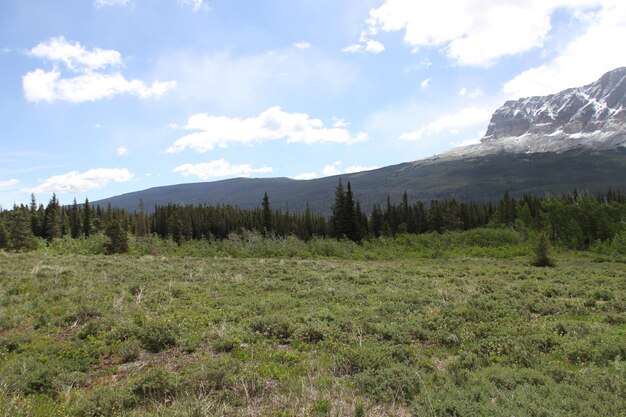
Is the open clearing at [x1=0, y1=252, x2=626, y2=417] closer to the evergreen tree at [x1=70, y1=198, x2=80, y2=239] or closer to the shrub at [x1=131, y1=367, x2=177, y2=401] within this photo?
the shrub at [x1=131, y1=367, x2=177, y2=401]

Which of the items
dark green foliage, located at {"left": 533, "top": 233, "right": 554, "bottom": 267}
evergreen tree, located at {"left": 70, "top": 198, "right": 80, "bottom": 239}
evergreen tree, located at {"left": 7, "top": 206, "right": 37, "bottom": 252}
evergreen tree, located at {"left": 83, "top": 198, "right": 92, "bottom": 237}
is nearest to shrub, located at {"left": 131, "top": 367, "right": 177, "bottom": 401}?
dark green foliage, located at {"left": 533, "top": 233, "right": 554, "bottom": 267}

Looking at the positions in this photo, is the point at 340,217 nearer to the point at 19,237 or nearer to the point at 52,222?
the point at 19,237

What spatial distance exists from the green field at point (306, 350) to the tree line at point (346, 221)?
43418 millimetres

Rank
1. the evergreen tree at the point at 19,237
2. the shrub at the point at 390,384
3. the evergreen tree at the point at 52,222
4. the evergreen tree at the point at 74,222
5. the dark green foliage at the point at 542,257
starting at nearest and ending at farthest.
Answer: the shrub at the point at 390,384
the dark green foliage at the point at 542,257
the evergreen tree at the point at 19,237
the evergreen tree at the point at 52,222
the evergreen tree at the point at 74,222

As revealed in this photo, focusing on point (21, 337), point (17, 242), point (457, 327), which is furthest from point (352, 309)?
point (17, 242)

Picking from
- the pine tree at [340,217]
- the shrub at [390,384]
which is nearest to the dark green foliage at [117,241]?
the pine tree at [340,217]

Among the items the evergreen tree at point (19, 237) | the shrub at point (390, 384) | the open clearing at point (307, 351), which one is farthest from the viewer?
the evergreen tree at point (19, 237)

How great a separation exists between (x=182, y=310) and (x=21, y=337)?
4514 mm

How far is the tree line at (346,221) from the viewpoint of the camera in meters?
56.8

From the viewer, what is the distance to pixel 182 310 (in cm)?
1312

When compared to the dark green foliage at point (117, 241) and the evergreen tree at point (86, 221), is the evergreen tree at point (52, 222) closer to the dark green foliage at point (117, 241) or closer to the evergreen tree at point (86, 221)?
the evergreen tree at point (86, 221)

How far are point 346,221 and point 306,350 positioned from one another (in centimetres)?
5819

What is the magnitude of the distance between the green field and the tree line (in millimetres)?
43418

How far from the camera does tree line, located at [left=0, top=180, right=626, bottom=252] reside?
56.8m
